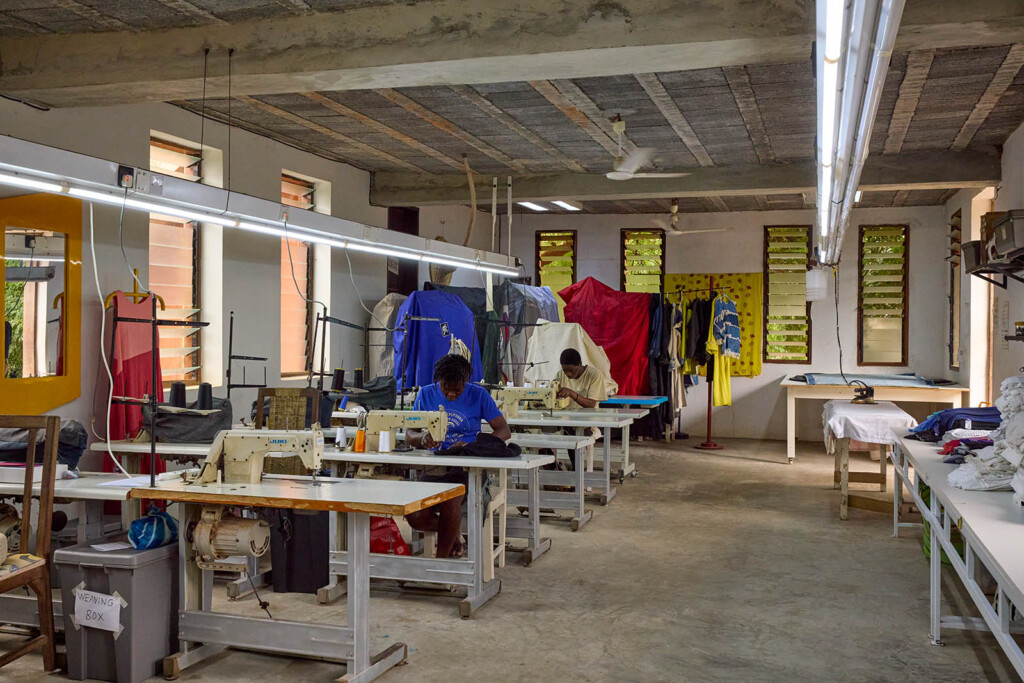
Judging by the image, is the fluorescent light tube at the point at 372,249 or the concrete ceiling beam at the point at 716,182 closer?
the fluorescent light tube at the point at 372,249

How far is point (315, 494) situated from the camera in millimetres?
3408

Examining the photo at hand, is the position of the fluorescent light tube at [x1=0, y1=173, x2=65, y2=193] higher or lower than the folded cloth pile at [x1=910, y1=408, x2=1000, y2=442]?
higher

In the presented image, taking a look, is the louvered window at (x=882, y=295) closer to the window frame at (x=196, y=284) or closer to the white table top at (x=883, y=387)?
the white table top at (x=883, y=387)

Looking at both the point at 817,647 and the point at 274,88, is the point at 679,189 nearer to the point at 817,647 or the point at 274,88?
the point at 274,88

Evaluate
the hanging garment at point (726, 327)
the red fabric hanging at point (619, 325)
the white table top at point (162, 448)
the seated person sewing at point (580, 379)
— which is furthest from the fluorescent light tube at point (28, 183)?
the hanging garment at point (726, 327)

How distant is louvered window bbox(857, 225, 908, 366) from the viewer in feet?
36.7

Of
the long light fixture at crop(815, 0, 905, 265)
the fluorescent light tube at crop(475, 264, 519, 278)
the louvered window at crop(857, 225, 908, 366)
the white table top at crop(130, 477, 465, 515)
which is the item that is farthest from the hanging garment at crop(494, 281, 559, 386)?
the white table top at crop(130, 477, 465, 515)

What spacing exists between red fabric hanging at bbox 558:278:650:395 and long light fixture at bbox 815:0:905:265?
5355mm

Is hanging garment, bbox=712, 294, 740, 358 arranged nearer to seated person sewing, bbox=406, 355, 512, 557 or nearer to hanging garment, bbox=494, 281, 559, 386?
hanging garment, bbox=494, 281, 559, 386

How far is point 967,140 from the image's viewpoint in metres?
7.19

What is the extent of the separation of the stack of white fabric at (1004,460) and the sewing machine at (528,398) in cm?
328

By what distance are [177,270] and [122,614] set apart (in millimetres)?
3665

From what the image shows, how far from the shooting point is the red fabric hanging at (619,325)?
10789 mm

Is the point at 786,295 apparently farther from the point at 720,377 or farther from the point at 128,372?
the point at 128,372
